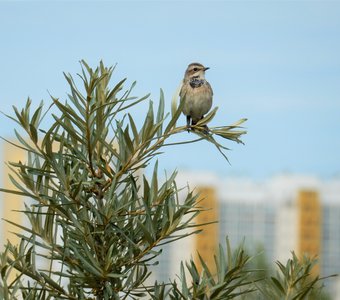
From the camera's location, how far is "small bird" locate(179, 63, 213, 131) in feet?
19.8

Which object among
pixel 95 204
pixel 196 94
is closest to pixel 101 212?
pixel 95 204

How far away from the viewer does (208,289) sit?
10.2ft

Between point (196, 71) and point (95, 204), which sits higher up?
point (196, 71)

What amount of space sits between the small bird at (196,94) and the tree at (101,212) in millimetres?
2537

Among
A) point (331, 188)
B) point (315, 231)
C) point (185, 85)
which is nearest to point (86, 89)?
point (185, 85)

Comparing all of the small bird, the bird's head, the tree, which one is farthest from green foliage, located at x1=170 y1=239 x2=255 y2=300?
the bird's head

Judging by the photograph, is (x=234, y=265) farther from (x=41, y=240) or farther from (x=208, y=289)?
(x=41, y=240)

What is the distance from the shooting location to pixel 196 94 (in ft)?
20.5

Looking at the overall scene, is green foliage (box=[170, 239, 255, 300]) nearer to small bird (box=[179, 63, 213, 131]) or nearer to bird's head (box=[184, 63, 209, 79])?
small bird (box=[179, 63, 213, 131])

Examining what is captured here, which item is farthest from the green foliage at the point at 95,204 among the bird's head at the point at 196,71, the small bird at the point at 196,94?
the bird's head at the point at 196,71

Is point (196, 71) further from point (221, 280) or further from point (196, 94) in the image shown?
point (221, 280)

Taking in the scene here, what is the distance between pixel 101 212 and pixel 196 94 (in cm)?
319

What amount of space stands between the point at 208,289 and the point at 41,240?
0.70 m

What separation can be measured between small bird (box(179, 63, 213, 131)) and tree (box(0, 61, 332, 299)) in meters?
2.54
